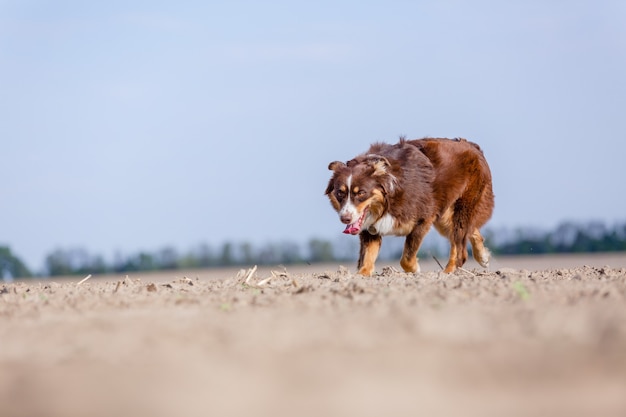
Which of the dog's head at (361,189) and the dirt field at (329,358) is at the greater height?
the dog's head at (361,189)

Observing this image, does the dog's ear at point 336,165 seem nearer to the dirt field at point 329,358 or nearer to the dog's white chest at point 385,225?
the dog's white chest at point 385,225

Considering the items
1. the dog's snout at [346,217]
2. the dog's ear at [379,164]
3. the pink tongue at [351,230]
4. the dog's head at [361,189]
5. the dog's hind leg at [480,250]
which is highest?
the dog's ear at [379,164]

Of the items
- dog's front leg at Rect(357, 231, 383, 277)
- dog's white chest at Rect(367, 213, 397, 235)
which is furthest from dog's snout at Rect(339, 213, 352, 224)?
dog's front leg at Rect(357, 231, 383, 277)

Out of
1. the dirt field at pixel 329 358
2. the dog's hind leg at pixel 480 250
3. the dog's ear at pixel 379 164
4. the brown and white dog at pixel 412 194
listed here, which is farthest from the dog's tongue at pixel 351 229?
the dirt field at pixel 329 358

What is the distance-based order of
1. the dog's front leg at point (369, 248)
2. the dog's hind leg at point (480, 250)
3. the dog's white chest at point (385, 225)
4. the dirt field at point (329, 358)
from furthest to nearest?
the dog's hind leg at point (480, 250) < the dog's front leg at point (369, 248) < the dog's white chest at point (385, 225) < the dirt field at point (329, 358)

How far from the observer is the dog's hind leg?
47.1 feet

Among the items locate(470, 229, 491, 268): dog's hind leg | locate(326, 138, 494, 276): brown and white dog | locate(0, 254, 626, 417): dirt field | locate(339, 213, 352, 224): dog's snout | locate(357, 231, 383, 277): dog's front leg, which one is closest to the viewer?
locate(0, 254, 626, 417): dirt field

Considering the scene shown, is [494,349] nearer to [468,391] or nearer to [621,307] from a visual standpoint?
[468,391]

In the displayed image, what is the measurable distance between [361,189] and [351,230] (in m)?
0.54

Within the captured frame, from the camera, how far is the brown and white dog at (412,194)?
477 inches

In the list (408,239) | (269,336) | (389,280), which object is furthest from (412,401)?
(408,239)

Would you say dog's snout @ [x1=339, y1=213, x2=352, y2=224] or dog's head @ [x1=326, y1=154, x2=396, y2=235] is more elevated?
dog's head @ [x1=326, y1=154, x2=396, y2=235]

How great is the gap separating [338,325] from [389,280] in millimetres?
3982

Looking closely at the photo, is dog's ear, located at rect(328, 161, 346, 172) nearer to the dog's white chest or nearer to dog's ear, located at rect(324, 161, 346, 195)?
dog's ear, located at rect(324, 161, 346, 195)
